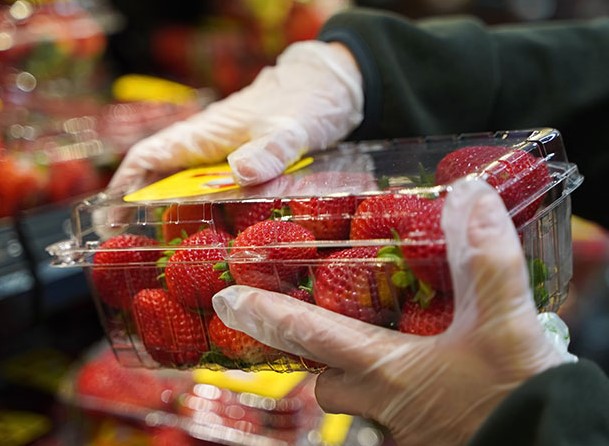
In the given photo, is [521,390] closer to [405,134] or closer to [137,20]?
[405,134]

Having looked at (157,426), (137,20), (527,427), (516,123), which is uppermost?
(137,20)

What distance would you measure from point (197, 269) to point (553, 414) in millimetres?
490

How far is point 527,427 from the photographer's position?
0.87 metres

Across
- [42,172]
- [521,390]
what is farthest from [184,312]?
[42,172]

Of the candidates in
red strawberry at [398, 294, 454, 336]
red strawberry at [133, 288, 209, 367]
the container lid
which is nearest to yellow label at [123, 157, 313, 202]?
the container lid

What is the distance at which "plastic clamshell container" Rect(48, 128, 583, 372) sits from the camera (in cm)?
96

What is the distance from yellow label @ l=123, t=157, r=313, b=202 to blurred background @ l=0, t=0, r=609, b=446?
0.52 meters

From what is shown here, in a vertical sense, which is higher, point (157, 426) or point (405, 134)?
point (405, 134)

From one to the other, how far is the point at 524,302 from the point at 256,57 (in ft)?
7.09

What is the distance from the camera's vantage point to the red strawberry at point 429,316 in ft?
2.97

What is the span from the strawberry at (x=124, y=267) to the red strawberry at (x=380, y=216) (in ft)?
1.04

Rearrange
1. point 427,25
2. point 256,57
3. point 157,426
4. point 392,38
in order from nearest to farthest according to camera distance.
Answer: point 392,38
point 427,25
point 157,426
point 256,57

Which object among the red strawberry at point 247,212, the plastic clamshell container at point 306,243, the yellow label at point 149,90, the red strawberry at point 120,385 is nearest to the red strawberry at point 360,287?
the plastic clamshell container at point 306,243

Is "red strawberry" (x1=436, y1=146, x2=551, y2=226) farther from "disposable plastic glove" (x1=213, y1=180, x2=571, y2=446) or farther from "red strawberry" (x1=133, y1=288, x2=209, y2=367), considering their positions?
"red strawberry" (x1=133, y1=288, x2=209, y2=367)
